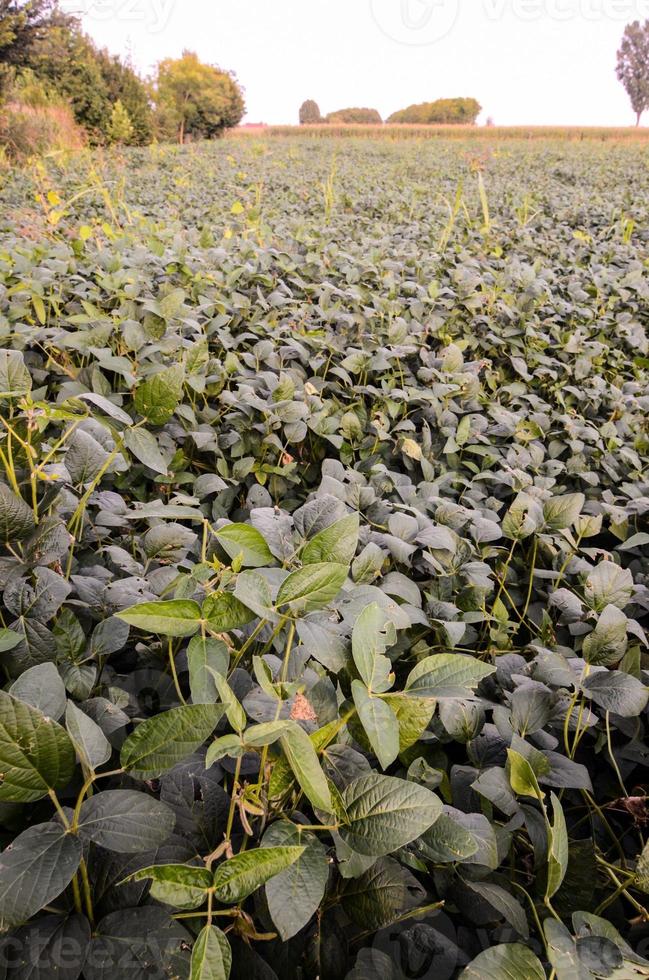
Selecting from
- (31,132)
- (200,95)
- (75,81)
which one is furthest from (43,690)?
(200,95)

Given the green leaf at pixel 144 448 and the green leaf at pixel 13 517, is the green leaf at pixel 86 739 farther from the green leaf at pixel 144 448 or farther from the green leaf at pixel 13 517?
the green leaf at pixel 144 448

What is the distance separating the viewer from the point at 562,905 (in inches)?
21.1

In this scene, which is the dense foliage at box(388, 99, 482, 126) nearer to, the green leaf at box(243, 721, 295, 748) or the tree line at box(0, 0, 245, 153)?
the tree line at box(0, 0, 245, 153)

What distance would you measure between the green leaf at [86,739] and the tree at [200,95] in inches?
851

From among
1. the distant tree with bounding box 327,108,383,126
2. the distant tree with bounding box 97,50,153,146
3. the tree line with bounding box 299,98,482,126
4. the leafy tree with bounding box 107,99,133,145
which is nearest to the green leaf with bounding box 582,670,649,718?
the leafy tree with bounding box 107,99,133,145

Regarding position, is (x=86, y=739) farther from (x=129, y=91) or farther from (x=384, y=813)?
(x=129, y=91)

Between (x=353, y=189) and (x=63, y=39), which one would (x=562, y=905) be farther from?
(x=63, y=39)

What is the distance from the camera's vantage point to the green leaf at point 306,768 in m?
0.40

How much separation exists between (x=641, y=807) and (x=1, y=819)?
673 millimetres

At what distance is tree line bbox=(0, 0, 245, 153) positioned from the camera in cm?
1111

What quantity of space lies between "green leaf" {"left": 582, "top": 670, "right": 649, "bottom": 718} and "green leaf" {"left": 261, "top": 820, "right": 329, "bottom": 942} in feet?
1.37

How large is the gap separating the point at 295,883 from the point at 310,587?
0.22 m

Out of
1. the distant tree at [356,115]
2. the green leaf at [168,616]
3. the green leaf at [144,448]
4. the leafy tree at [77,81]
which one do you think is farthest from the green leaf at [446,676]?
the distant tree at [356,115]

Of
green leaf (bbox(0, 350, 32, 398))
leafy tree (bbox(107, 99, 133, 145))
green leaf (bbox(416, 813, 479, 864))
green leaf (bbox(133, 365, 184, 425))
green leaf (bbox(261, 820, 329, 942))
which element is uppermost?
leafy tree (bbox(107, 99, 133, 145))
